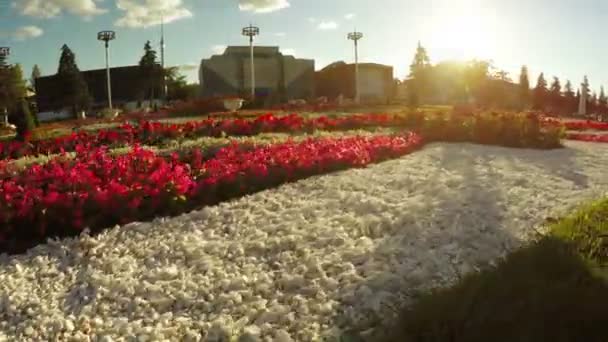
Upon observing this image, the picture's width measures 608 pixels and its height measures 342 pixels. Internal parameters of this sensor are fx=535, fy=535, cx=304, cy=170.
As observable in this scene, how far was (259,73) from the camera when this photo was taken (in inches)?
2121

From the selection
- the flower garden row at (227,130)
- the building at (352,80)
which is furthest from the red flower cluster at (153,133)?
the building at (352,80)

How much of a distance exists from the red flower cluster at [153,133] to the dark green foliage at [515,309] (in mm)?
8506

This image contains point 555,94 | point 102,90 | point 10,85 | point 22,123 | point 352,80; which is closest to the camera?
point 22,123

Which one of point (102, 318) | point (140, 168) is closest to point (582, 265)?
point (102, 318)

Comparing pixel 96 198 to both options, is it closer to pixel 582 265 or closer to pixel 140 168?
pixel 140 168

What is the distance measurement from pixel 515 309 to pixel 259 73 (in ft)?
171

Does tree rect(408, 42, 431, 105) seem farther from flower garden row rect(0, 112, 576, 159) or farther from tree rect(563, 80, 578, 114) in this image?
flower garden row rect(0, 112, 576, 159)

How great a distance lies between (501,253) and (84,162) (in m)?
5.30

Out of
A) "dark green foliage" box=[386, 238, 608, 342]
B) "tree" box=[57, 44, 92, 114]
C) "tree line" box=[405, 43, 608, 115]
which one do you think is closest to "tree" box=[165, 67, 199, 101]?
"tree" box=[57, 44, 92, 114]

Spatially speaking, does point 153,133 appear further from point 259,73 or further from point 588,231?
point 259,73

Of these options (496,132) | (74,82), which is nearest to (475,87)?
(74,82)

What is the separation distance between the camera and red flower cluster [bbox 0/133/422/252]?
517cm

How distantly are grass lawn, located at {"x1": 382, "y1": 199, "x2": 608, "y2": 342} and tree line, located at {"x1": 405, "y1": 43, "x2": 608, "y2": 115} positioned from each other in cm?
5351

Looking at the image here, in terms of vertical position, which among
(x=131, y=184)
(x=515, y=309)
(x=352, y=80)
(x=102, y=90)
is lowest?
(x=515, y=309)
